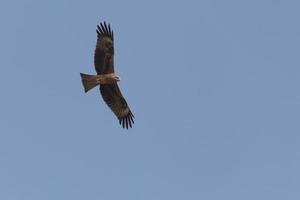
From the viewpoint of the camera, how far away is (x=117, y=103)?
99.8 feet

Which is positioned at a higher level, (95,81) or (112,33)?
(112,33)

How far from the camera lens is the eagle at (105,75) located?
28186 mm

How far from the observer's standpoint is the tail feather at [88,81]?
27781 mm

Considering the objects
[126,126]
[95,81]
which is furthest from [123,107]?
[95,81]

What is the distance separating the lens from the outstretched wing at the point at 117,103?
29.8 m

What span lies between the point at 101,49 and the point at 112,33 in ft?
3.31

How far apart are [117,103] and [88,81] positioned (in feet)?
9.27

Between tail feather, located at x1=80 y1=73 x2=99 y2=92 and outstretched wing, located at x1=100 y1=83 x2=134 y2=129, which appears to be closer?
tail feather, located at x1=80 y1=73 x2=99 y2=92

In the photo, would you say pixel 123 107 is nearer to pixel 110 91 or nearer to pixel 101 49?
pixel 110 91

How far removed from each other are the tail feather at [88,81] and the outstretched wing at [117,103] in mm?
1391

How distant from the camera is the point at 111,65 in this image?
94.5 feet

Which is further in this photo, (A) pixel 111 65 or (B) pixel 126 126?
(B) pixel 126 126

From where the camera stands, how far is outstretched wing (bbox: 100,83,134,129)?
29812mm

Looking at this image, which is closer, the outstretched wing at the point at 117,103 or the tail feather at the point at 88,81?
the tail feather at the point at 88,81
